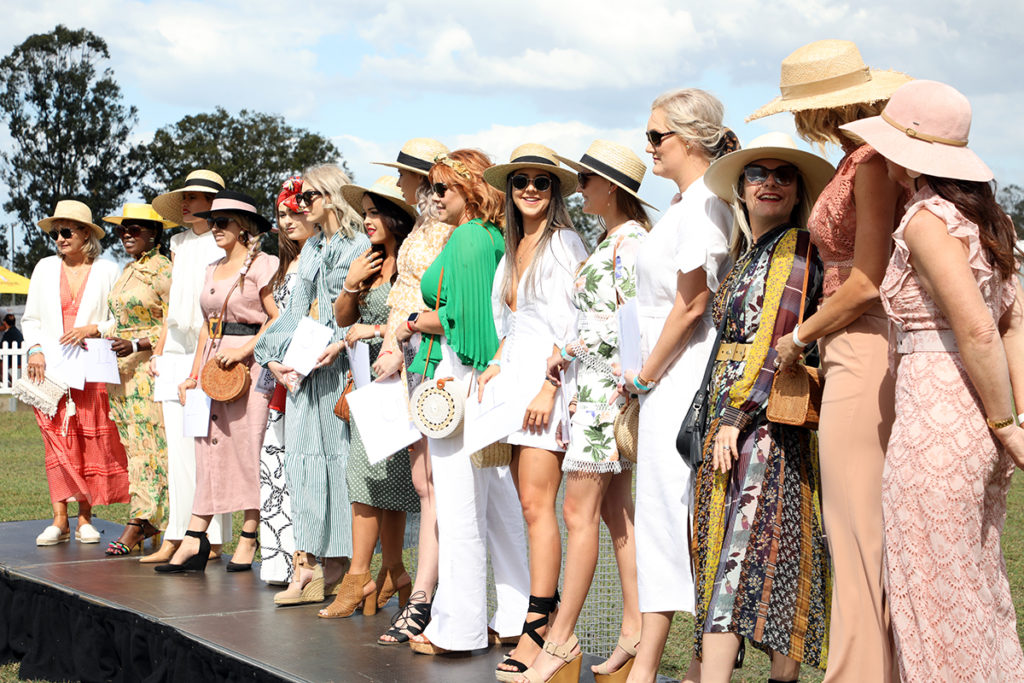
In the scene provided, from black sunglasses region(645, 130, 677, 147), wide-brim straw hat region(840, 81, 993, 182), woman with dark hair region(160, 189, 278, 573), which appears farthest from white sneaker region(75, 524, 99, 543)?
wide-brim straw hat region(840, 81, 993, 182)

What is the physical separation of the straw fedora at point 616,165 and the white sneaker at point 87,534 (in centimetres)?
464

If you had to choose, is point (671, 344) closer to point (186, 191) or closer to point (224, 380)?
point (224, 380)

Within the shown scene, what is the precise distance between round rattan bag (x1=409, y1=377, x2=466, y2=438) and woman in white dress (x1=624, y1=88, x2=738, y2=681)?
878 mm

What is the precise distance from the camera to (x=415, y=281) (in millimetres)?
4816

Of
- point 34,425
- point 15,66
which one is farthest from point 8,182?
point 34,425

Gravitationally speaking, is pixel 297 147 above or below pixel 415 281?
above

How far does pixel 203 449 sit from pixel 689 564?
337cm

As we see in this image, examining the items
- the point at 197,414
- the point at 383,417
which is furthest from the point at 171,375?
the point at 383,417

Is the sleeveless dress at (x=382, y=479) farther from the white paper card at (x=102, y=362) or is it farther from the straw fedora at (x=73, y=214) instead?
the straw fedora at (x=73, y=214)

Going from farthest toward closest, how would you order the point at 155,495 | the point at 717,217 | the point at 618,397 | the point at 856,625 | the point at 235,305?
the point at 155,495
the point at 235,305
the point at 618,397
the point at 717,217
the point at 856,625

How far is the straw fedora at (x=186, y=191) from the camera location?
6852 mm

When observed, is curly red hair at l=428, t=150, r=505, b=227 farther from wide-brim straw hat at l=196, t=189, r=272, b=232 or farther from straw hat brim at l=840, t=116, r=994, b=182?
straw hat brim at l=840, t=116, r=994, b=182

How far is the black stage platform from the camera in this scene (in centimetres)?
433

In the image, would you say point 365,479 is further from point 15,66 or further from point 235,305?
point 15,66
